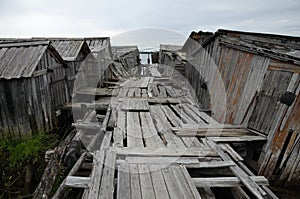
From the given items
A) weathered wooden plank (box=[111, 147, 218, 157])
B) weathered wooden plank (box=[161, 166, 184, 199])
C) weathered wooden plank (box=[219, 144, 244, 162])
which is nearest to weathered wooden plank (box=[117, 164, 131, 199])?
weathered wooden plank (box=[111, 147, 218, 157])

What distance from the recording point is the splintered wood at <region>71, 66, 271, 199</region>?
3.28m

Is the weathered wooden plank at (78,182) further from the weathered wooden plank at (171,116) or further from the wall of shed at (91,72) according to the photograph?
the wall of shed at (91,72)

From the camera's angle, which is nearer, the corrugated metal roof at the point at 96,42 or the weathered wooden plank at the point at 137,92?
the weathered wooden plank at the point at 137,92

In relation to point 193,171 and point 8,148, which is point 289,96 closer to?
point 193,171

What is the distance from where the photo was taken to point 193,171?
4.46 m

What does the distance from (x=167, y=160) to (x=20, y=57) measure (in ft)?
21.9

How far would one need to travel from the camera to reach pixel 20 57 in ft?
23.6

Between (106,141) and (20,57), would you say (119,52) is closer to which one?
(20,57)

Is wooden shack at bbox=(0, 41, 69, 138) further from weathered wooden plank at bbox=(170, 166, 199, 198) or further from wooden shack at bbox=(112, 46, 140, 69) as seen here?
wooden shack at bbox=(112, 46, 140, 69)

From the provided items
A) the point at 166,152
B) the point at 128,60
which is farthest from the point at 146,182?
the point at 128,60

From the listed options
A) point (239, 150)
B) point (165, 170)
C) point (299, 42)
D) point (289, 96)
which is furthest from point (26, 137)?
point (299, 42)

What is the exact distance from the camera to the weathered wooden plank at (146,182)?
3.10 metres

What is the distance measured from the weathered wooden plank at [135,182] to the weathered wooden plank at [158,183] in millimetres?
267

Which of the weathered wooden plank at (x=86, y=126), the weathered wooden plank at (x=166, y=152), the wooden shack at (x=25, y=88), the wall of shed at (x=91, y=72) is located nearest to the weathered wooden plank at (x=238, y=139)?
the weathered wooden plank at (x=166, y=152)
